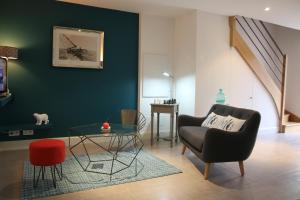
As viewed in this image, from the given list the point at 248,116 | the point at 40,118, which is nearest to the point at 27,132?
the point at 40,118

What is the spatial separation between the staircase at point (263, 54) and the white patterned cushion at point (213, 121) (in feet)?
7.45

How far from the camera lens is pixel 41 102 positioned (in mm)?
4617

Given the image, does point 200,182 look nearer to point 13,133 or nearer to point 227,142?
point 227,142

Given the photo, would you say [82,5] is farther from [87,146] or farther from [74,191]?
[74,191]

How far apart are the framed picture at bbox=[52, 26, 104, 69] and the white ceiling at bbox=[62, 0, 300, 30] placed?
0.56 metres

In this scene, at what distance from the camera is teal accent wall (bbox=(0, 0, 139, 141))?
14.4 ft

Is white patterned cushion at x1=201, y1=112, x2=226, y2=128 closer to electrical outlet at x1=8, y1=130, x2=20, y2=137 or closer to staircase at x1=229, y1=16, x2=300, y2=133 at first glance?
staircase at x1=229, y1=16, x2=300, y2=133

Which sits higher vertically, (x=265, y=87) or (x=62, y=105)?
(x=265, y=87)

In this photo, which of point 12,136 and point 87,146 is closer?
point 12,136

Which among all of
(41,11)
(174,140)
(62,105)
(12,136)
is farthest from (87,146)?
(41,11)

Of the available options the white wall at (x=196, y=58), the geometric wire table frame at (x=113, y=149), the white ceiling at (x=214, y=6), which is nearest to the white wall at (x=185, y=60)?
the white wall at (x=196, y=58)

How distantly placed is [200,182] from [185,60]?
298 centimetres

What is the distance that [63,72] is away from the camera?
4.77 metres

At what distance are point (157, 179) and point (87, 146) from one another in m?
1.95
